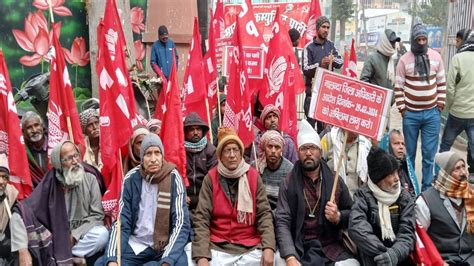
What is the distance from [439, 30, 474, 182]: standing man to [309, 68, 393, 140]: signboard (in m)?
2.78

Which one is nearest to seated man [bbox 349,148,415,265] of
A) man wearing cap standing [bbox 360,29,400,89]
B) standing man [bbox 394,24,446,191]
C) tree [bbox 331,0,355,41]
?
standing man [bbox 394,24,446,191]

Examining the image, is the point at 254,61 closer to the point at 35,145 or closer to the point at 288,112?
the point at 288,112

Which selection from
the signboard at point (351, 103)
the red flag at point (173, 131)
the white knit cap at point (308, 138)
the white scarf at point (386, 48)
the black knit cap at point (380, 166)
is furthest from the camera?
Result: the white scarf at point (386, 48)

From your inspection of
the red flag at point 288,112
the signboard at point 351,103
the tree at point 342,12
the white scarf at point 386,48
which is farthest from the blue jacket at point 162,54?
the tree at point 342,12

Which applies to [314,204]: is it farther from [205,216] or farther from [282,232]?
[205,216]

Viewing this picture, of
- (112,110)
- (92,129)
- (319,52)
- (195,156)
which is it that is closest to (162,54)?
(319,52)

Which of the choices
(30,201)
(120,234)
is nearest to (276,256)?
(120,234)

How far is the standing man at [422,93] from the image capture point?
696cm

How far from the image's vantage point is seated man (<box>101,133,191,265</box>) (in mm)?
4820

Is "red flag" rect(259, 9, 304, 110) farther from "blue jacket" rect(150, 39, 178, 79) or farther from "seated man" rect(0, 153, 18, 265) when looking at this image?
"blue jacket" rect(150, 39, 178, 79)

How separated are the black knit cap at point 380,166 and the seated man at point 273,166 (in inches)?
37.2

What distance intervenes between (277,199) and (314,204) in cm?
43

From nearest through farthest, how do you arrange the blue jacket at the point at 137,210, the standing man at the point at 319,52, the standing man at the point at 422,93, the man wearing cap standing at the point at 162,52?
the blue jacket at the point at 137,210 → the standing man at the point at 422,93 → the standing man at the point at 319,52 → the man wearing cap standing at the point at 162,52

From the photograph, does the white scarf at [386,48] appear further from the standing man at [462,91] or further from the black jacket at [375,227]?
the black jacket at [375,227]
